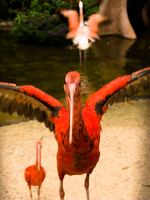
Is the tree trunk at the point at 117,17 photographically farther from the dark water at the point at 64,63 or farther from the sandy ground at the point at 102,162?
the sandy ground at the point at 102,162

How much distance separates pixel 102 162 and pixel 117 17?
21.4ft

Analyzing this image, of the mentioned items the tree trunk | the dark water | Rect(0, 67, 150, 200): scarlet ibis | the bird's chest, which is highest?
the tree trunk

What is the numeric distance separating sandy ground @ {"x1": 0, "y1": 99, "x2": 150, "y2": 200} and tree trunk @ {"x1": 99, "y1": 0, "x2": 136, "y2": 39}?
5.21 meters

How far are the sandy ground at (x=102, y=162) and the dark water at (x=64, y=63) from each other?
105 cm

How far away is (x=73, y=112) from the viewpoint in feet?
4.63

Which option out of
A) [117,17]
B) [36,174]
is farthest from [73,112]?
[117,17]

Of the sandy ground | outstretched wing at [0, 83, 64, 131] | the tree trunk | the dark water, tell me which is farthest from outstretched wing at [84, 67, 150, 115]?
the tree trunk

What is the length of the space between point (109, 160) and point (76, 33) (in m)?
3.33

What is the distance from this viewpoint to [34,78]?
481 centimetres

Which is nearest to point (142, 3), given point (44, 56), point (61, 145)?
point (44, 56)

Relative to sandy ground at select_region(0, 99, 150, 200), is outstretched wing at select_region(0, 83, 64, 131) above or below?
above

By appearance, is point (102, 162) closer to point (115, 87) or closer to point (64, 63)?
point (115, 87)

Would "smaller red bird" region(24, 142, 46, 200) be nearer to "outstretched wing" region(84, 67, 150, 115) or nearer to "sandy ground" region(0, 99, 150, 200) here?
"sandy ground" region(0, 99, 150, 200)

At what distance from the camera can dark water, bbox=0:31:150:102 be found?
4.64 m
